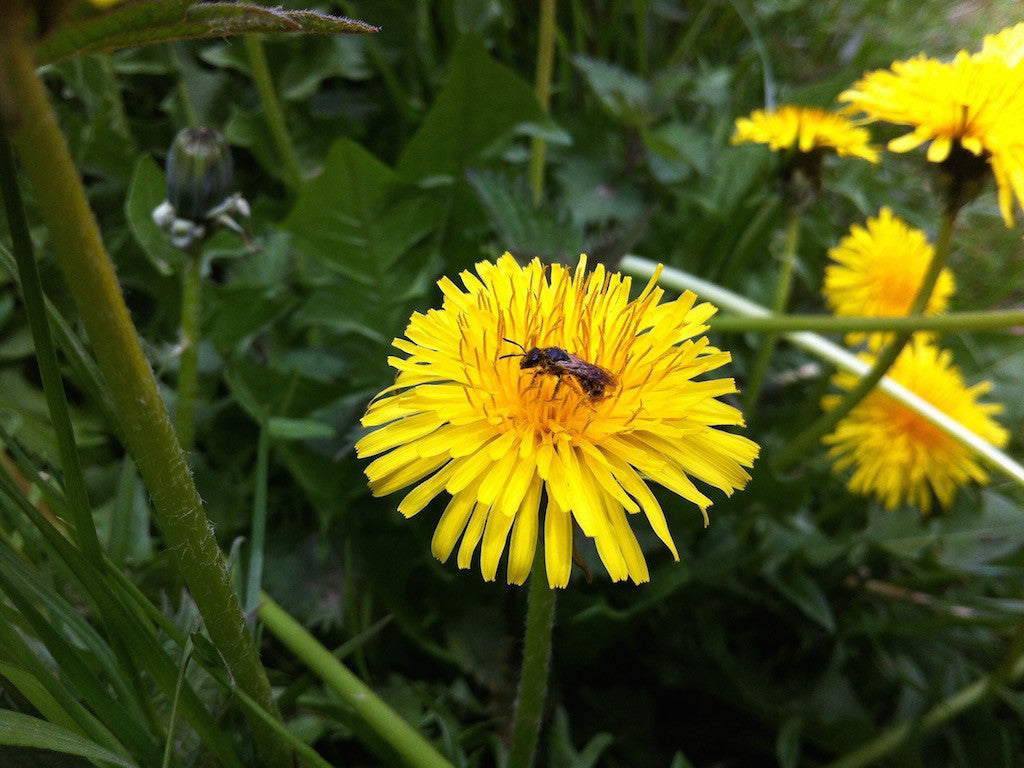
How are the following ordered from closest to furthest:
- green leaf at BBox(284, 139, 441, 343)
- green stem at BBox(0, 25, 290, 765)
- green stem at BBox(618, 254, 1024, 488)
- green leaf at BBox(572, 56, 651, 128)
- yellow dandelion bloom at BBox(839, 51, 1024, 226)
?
green stem at BBox(0, 25, 290, 765)
yellow dandelion bloom at BBox(839, 51, 1024, 226)
green stem at BBox(618, 254, 1024, 488)
green leaf at BBox(284, 139, 441, 343)
green leaf at BBox(572, 56, 651, 128)

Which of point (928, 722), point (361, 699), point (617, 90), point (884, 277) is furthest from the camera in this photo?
point (617, 90)

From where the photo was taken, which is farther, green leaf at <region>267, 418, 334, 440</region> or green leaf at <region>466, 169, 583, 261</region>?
green leaf at <region>466, 169, 583, 261</region>

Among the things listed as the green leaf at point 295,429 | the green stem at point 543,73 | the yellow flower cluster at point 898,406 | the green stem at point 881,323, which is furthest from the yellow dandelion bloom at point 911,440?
the green leaf at point 295,429

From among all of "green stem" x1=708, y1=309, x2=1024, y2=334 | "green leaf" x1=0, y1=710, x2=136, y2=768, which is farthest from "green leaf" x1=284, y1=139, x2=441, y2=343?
"green leaf" x1=0, y1=710, x2=136, y2=768

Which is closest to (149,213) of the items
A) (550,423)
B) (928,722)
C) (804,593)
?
(550,423)

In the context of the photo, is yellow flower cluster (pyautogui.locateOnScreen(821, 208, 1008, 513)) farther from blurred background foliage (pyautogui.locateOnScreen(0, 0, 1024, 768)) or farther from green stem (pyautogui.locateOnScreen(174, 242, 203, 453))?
green stem (pyautogui.locateOnScreen(174, 242, 203, 453))

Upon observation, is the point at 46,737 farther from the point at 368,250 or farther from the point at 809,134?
the point at 809,134

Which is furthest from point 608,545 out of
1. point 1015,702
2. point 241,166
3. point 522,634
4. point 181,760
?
point 241,166

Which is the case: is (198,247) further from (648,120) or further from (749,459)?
(648,120)
